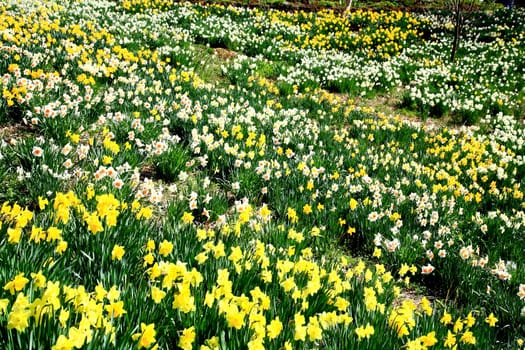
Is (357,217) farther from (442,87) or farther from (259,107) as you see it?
(442,87)

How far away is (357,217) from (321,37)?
10914 mm

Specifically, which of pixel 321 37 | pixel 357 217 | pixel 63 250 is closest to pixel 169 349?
pixel 63 250

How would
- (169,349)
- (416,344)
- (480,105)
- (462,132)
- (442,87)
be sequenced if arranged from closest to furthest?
(169,349), (416,344), (462,132), (480,105), (442,87)

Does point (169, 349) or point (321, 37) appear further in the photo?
point (321, 37)

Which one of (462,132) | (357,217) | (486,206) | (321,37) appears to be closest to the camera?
(357,217)

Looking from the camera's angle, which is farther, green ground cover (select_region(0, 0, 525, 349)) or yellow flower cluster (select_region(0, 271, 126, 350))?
green ground cover (select_region(0, 0, 525, 349))

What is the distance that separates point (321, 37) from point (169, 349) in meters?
13.3

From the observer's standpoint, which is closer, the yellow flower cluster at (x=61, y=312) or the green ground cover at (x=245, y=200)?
the yellow flower cluster at (x=61, y=312)

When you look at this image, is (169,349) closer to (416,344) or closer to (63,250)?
(63,250)

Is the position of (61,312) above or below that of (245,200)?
above

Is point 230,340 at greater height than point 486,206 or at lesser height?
greater

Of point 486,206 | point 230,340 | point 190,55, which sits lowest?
point 486,206

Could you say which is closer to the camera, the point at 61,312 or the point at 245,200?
the point at 61,312

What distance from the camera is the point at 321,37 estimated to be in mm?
13945
